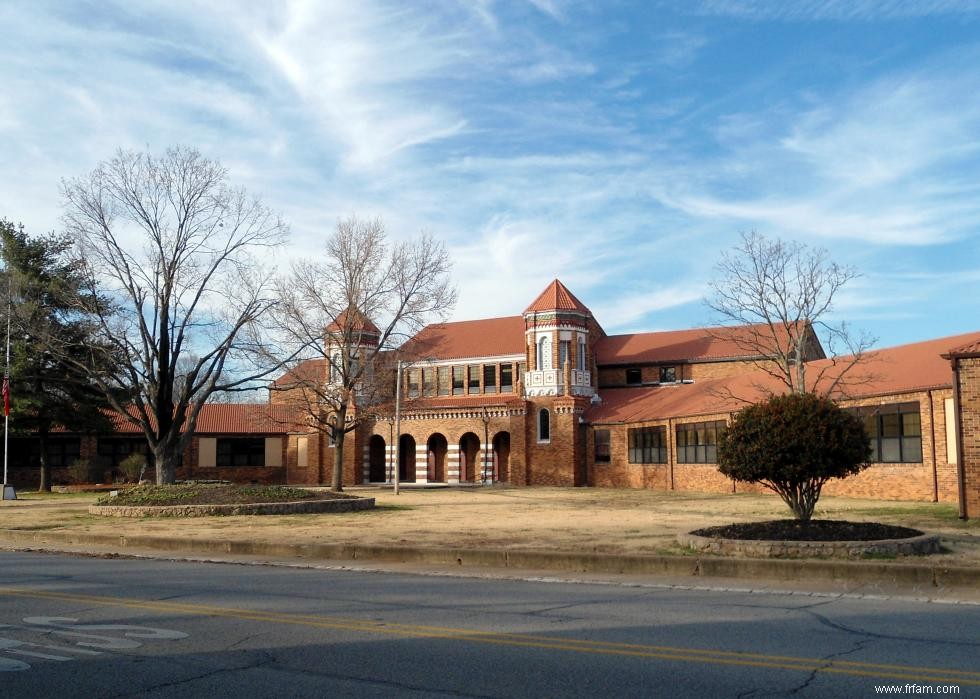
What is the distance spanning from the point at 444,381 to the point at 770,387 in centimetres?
2316

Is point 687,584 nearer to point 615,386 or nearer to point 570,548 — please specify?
point 570,548

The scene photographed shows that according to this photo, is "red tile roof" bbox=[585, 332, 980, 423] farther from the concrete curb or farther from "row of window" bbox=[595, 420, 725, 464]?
the concrete curb

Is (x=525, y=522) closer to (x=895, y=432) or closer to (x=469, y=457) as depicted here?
(x=895, y=432)

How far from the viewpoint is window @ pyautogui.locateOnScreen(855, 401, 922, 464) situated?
30188 millimetres

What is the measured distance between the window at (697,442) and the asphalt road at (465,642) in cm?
2956

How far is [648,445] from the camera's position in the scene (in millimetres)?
46594

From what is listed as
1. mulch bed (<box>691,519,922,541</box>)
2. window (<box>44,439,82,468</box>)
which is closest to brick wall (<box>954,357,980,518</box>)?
mulch bed (<box>691,519,922,541</box>)

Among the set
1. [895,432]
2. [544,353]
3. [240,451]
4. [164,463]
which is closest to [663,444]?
[544,353]

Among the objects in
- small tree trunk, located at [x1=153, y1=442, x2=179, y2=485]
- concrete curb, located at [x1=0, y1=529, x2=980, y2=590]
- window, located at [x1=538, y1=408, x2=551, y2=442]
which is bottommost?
concrete curb, located at [x1=0, y1=529, x2=980, y2=590]

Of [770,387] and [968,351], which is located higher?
[770,387]

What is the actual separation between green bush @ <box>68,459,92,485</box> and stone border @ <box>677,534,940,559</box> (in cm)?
4475

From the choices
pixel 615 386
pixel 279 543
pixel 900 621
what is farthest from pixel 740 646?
pixel 615 386

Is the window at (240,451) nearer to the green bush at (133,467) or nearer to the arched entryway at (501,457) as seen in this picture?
the green bush at (133,467)

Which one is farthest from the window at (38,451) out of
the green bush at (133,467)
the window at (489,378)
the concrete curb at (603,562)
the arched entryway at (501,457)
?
the concrete curb at (603,562)
